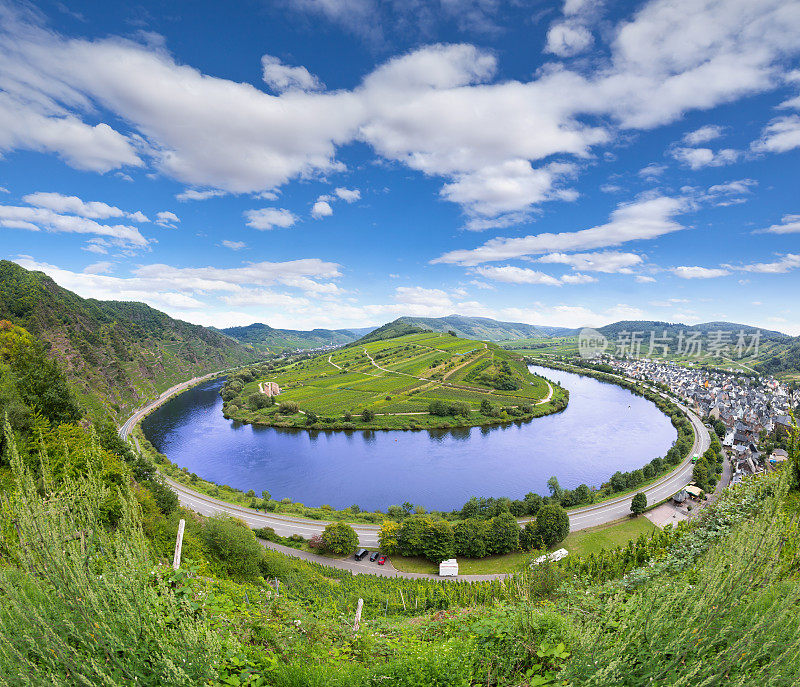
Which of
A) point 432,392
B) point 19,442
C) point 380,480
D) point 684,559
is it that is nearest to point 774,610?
point 684,559

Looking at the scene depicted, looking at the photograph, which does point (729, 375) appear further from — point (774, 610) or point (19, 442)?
point (19, 442)

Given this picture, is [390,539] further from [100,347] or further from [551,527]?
[100,347]

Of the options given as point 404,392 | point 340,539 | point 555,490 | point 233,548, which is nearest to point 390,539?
point 340,539

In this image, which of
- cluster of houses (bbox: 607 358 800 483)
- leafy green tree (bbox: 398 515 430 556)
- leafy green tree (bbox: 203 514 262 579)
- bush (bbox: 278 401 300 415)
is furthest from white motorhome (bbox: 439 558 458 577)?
bush (bbox: 278 401 300 415)

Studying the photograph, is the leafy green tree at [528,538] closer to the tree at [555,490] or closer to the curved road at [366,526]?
the curved road at [366,526]

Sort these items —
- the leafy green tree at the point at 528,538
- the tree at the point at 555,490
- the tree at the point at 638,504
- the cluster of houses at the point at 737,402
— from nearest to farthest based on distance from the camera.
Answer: the leafy green tree at the point at 528,538
the tree at the point at 638,504
the tree at the point at 555,490
the cluster of houses at the point at 737,402

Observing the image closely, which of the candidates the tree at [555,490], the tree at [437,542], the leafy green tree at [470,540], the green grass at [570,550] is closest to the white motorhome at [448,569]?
the green grass at [570,550]

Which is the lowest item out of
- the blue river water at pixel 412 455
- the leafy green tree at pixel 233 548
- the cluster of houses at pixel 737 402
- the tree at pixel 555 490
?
the blue river water at pixel 412 455
